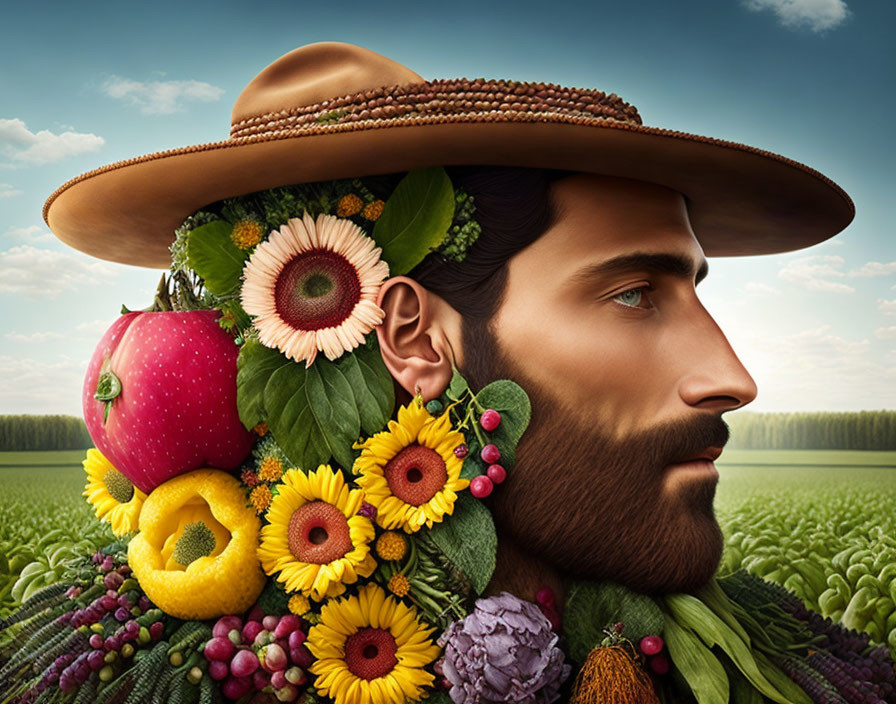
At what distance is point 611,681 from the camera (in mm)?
1733

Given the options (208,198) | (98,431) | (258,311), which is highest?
(208,198)

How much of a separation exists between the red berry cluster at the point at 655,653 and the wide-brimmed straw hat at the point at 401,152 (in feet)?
3.49

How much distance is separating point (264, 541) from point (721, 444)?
3.61ft

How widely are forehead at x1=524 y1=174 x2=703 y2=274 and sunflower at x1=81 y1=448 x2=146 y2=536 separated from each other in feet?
3.97

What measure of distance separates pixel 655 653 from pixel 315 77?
165cm

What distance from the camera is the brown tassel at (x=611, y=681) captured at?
1.73 meters

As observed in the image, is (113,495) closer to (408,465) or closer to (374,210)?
(408,465)

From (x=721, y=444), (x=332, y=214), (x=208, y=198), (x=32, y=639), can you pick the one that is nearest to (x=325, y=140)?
(x=332, y=214)

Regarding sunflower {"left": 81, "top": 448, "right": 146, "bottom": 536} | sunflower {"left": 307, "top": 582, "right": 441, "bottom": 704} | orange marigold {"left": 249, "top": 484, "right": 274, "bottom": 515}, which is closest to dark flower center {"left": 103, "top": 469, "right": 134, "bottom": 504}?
sunflower {"left": 81, "top": 448, "right": 146, "bottom": 536}

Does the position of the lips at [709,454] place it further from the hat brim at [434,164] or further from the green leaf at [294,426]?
the green leaf at [294,426]

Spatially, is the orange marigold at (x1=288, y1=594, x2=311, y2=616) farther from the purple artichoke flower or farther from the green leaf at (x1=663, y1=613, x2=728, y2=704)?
the green leaf at (x1=663, y1=613, x2=728, y2=704)

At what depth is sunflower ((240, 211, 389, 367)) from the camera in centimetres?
186

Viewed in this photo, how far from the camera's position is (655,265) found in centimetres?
193

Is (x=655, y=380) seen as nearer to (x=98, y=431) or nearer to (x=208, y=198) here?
(x=208, y=198)
